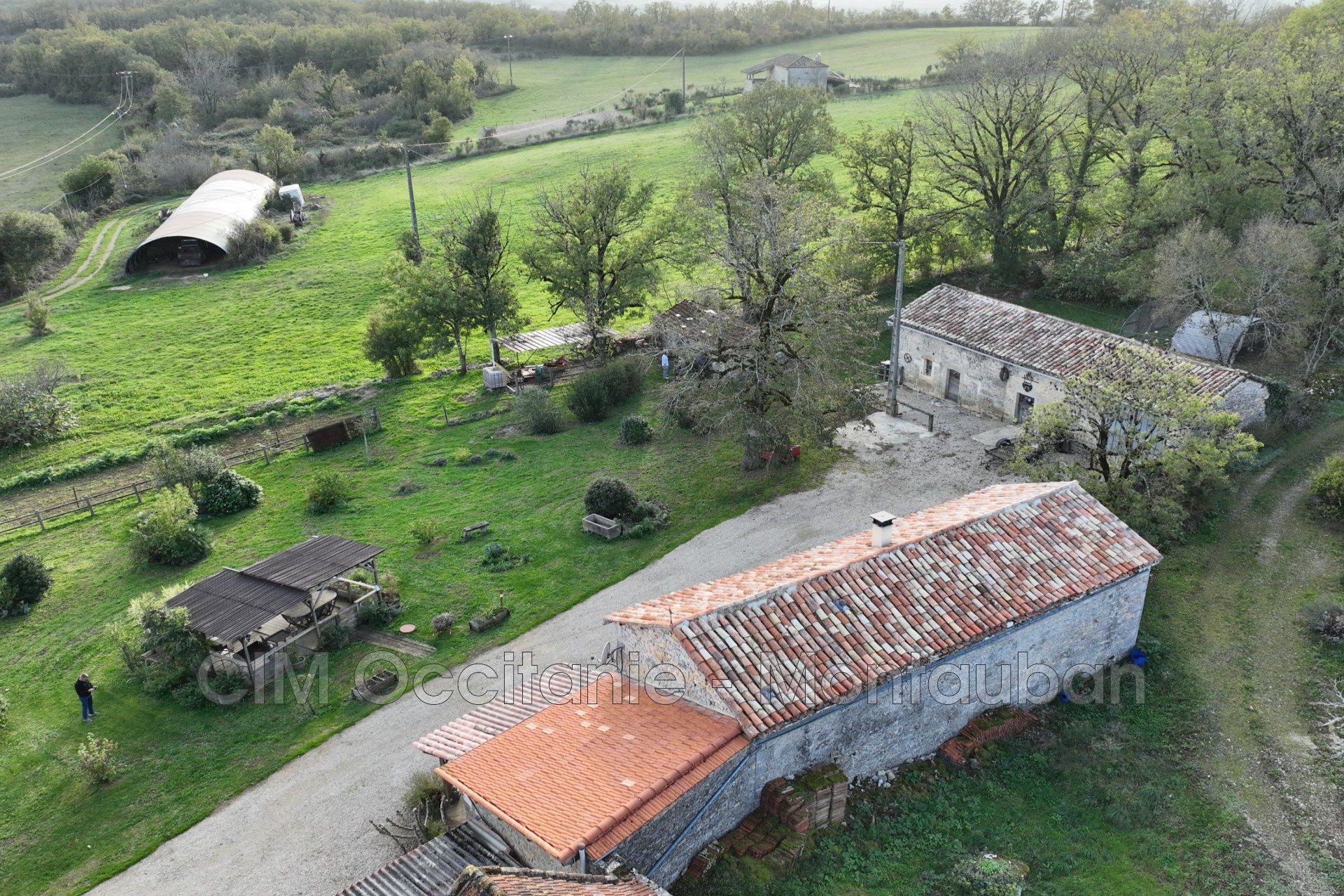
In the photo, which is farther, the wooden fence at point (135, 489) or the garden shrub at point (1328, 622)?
the wooden fence at point (135, 489)

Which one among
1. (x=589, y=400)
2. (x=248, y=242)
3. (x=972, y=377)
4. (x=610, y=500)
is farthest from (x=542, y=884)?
(x=248, y=242)

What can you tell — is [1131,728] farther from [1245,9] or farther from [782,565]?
[1245,9]

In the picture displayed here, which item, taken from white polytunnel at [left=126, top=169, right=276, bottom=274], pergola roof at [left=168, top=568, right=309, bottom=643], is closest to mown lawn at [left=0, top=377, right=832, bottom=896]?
pergola roof at [left=168, top=568, right=309, bottom=643]

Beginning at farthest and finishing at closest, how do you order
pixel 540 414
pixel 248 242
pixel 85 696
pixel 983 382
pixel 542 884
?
pixel 248 242, pixel 540 414, pixel 983 382, pixel 85 696, pixel 542 884

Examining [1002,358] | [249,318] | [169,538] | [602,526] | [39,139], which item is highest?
[39,139]

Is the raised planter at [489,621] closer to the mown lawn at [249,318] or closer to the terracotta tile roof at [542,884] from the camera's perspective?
the terracotta tile roof at [542,884]

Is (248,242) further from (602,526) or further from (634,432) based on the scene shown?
(602,526)

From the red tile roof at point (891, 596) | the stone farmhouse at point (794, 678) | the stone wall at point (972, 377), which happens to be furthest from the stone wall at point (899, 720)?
the stone wall at point (972, 377)
